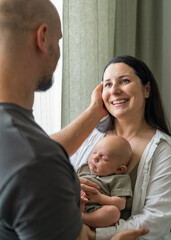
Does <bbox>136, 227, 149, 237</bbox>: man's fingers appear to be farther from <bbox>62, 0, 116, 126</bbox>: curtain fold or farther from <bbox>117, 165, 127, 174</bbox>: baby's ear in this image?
<bbox>62, 0, 116, 126</bbox>: curtain fold

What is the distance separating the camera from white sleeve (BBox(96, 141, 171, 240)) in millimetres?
1462

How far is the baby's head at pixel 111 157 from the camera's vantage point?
63.0 inches

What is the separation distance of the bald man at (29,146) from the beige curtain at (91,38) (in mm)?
1369

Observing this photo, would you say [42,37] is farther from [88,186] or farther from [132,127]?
[132,127]

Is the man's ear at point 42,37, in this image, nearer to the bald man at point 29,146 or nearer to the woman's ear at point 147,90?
the bald man at point 29,146

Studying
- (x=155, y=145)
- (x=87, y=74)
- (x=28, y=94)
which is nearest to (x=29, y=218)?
(x=28, y=94)

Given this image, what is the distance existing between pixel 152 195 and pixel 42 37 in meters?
0.98

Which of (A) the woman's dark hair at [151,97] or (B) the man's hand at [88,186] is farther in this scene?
(A) the woman's dark hair at [151,97]

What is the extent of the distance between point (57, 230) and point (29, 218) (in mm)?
88

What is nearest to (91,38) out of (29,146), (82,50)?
(82,50)

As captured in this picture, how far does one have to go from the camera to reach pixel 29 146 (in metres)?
0.75

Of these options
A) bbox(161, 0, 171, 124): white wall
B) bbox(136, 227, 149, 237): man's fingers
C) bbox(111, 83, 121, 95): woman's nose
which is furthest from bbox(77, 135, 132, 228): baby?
bbox(161, 0, 171, 124): white wall

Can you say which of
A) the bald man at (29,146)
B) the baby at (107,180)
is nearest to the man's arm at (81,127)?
the baby at (107,180)

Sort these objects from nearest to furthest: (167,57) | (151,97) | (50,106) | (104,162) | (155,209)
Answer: (155,209)
(104,162)
(151,97)
(50,106)
(167,57)
